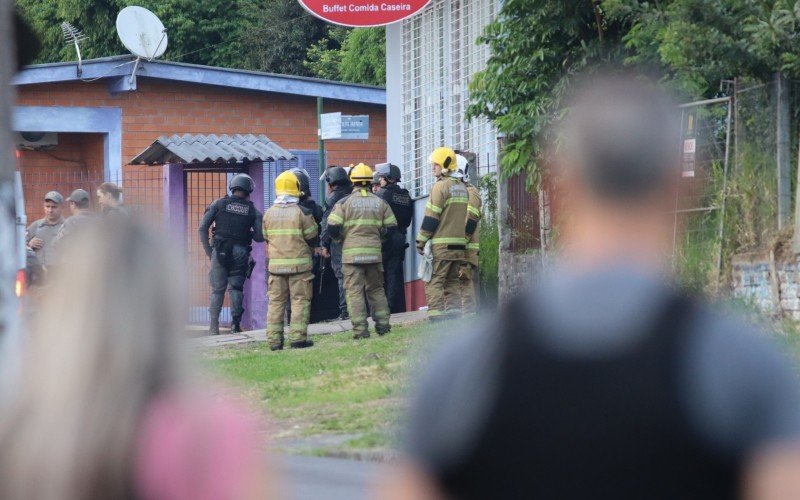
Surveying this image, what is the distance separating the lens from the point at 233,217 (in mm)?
17016

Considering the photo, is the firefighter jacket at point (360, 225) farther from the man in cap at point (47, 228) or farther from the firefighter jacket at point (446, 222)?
the man in cap at point (47, 228)

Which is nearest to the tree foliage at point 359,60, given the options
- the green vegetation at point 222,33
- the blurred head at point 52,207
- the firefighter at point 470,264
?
the green vegetation at point 222,33

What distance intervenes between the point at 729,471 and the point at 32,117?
20.0m

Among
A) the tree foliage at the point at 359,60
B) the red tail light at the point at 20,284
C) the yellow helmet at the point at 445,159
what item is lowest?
the red tail light at the point at 20,284

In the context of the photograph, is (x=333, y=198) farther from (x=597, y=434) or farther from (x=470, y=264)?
(x=597, y=434)

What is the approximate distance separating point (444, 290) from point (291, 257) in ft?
5.63

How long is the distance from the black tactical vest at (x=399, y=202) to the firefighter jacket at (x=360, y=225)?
3.04 m

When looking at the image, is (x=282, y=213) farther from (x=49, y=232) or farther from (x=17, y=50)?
(x=17, y=50)

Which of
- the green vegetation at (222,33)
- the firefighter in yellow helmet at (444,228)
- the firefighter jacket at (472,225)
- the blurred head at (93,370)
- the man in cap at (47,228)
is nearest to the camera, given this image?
the blurred head at (93,370)

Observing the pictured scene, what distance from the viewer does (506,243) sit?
17.2 m

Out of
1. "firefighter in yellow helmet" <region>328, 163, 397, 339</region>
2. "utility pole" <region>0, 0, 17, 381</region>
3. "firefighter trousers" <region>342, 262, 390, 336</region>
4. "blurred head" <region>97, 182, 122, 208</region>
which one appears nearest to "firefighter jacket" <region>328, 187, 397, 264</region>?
"firefighter in yellow helmet" <region>328, 163, 397, 339</region>

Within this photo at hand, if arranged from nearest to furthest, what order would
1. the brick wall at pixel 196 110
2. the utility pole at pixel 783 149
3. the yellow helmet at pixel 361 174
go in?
the utility pole at pixel 783 149
the yellow helmet at pixel 361 174
the brick wall at pixel 196 110

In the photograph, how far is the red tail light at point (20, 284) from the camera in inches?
289

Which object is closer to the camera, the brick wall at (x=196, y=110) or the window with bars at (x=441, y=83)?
the window with bars at (x=441, y=83)
